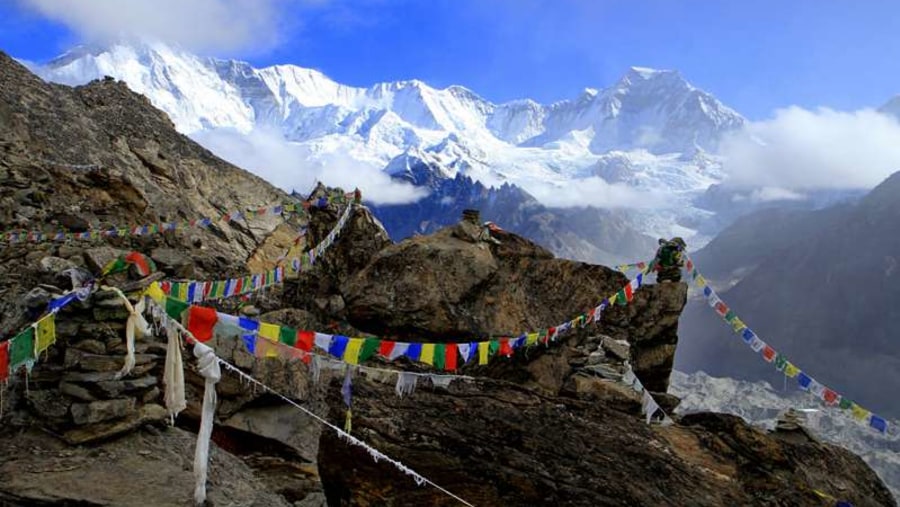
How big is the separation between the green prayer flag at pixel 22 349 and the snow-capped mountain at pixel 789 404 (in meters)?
151

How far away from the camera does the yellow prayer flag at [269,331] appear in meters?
11.3

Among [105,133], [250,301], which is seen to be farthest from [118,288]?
[105,133]

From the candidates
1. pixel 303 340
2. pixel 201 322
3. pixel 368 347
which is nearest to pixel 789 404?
pixel 368 347

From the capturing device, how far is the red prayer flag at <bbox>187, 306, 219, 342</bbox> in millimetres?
10422

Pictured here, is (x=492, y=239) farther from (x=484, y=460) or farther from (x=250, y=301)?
(x=484, y=460)

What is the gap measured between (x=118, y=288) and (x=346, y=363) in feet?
14.7

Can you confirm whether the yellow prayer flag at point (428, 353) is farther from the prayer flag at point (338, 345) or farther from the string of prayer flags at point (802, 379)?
the string of prayer flags at point (802, 379)

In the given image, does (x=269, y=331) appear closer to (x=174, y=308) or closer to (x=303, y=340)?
(x=303, y=340)

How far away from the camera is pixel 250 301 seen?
23.7m

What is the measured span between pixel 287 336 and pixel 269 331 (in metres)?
0.48

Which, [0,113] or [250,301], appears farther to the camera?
[0,113]

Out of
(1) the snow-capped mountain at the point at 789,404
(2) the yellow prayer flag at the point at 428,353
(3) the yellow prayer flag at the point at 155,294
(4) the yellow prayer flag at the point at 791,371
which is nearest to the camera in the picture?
(3) the yellow prayer flag at the point at 155,294

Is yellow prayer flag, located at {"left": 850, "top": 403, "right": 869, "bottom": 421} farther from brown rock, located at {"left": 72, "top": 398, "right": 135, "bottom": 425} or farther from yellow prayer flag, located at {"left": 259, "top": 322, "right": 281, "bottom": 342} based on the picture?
brown rock, located at {"left": 72, "top": 398, "right": 135, "bottom": 425}

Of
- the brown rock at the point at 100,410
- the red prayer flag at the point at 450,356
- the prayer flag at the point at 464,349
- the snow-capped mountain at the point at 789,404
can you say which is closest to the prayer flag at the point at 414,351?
the red prayer flag at the point at 450,356
